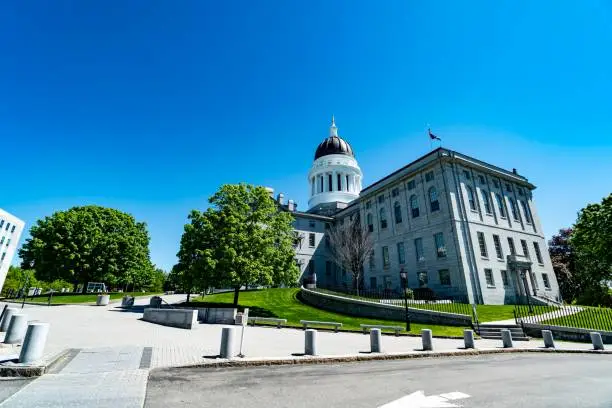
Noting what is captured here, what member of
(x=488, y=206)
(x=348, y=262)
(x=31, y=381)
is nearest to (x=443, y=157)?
(x=488, y=206)

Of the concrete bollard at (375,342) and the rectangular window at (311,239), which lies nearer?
the concrete bollard at (375,342)

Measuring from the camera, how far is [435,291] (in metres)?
30.1

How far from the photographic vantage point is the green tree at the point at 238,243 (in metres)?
20.7

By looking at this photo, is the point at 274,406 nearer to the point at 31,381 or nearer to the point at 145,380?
the point at 145,380

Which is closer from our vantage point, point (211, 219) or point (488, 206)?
point (211, 219)

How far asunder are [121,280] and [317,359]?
41788mm

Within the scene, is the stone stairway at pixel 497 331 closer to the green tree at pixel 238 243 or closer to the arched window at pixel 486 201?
the green tree at pixel 238 243

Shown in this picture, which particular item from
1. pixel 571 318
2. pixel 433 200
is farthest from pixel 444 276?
pixel 571 318

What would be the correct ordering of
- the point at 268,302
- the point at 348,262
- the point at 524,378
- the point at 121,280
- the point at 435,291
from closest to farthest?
the point at 524,378 → the point at 268,302 → the point at 435,291 → the point at 348,262 → the point at 121,280

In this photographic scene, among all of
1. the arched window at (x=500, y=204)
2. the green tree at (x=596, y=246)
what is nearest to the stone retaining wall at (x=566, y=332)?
the green tree at (x=596, y=246)

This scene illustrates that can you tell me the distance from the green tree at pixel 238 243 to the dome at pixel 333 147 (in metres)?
38.5

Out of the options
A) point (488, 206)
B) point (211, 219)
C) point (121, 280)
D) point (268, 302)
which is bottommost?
point (268, 302)

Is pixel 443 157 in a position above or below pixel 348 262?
above

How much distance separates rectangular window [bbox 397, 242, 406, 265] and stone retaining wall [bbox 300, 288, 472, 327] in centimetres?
1222
